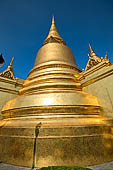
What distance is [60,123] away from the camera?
144 inches

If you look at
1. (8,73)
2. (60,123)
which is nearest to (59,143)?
(60,123)

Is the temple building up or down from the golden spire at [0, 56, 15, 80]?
down

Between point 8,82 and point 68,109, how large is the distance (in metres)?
4.37

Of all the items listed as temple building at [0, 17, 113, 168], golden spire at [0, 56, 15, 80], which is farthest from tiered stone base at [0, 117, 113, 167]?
golden spire at [0, 56, 15, 80]

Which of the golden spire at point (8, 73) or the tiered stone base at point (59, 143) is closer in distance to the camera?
the tiered stone base at point (59, 143)

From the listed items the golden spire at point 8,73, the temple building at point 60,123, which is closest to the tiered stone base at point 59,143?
the temple building at point 60,123

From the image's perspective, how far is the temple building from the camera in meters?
3.17

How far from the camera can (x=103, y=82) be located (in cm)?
494

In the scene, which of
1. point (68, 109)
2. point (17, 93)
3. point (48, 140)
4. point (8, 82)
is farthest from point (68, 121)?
point (8, 82)

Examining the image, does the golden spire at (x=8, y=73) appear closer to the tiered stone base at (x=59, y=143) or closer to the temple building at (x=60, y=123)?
the temple building at (x=60, y=123)

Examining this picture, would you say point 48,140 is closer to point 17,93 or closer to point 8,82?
point 17,93

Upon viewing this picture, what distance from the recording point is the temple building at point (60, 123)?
10.4 feet

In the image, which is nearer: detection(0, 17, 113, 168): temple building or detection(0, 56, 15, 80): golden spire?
detection(0, 17, 113, 168): temple building

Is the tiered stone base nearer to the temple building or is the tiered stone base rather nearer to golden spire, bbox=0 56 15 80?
the temple building
